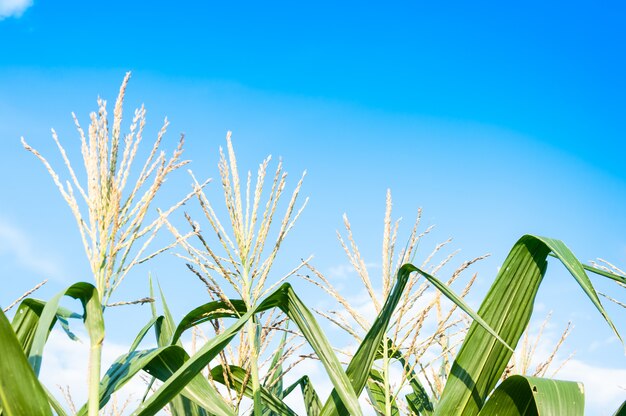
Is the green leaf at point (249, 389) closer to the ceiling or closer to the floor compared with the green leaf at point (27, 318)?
closer to the ceiling

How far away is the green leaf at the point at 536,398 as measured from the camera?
188 cm

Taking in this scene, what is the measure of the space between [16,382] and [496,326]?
144 centimetres

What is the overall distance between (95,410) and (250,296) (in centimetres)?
88

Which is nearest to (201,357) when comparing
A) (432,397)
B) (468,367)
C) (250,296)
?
(250,296)

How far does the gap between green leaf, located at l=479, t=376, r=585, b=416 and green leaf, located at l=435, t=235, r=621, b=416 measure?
7 cm

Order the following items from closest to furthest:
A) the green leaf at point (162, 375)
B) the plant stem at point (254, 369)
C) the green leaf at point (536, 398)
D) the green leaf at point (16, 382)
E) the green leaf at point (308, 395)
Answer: the green leaf at point (16, 382) → the green leaf at point (536, 398) → the green leaf at point (162, 375) → the plant stem at point (254, 369) → the green leaf at point (308, 395)

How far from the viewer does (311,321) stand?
209cm

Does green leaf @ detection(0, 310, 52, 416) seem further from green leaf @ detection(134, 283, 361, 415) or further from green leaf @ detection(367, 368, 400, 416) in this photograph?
green leaf @ detection(367, 368, 400, 416)

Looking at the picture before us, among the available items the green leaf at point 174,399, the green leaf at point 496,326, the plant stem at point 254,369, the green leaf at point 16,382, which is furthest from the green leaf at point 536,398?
the green leaf at point 16,382

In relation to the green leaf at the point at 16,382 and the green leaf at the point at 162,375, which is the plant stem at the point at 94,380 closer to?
the green leaf at the point at 16,382

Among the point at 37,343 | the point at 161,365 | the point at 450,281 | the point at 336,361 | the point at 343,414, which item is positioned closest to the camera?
the point at 37,343

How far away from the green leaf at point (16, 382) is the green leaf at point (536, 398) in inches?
52.9

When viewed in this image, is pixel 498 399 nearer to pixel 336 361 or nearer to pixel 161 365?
pixel 336 361

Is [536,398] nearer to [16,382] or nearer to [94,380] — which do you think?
[94,380]
